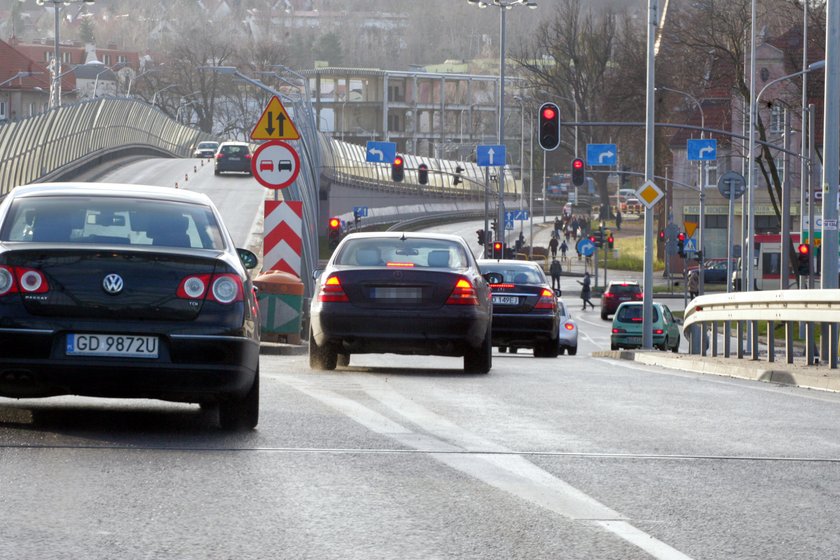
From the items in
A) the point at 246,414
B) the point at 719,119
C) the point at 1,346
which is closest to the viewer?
the point at 1,346

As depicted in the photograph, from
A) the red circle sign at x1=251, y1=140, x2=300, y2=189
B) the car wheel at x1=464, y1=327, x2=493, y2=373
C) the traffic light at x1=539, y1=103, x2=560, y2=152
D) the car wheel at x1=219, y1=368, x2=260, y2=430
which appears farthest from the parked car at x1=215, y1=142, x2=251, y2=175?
the car wheel at x1=219, y1=368, x2=260, y2=430

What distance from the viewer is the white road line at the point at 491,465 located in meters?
6.93

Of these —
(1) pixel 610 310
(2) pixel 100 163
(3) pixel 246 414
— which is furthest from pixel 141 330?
(2) pixel 100 163

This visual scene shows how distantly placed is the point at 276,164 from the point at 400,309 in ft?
19.9

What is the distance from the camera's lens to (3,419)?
10.2 metres

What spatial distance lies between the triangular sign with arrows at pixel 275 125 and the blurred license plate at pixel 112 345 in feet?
40.7

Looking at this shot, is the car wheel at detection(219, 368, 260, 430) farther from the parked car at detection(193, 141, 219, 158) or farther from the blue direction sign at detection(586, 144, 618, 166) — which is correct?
the parked car at detection(193, 141, 219, 158)

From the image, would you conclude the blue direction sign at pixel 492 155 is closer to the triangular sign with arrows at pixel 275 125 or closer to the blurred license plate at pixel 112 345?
the triangular sign with arrows at pixel 275 125

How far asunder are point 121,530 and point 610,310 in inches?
2278

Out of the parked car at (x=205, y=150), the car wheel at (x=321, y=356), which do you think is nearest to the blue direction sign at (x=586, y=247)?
the parked car at (x=205, y=150)

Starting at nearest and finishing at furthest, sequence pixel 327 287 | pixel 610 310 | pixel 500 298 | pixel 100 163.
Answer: pixel 327 287
pixel 500 298
pixel 610 310
pixel 100 163

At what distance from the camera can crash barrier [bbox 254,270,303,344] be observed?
2234cm

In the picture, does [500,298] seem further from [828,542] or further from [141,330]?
[828,542]

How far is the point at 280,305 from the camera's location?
22.8 metres
